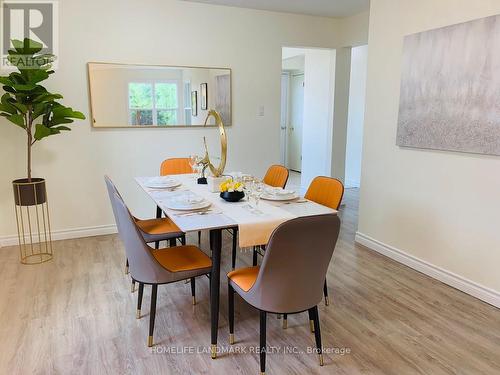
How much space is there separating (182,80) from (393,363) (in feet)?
11.2

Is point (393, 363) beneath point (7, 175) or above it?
beneath

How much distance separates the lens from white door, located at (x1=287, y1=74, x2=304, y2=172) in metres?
7.81

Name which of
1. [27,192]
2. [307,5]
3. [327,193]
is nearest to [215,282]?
[327,193]

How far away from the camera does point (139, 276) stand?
2221mm

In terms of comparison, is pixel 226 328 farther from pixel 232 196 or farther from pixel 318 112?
pixel 318 112

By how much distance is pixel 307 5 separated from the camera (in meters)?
4.37

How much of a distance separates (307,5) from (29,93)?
2970 millimetres

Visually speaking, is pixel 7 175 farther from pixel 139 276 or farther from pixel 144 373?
pixel 144 373

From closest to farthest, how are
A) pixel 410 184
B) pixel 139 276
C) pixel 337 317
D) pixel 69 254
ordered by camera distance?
1. pixel 139 276
2. pixel 337 317
3. pixel 410 184
4. pixel 69 254

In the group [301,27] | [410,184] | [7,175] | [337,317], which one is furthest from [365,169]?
[7,175]

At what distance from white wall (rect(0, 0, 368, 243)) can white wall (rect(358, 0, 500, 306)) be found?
138 cm

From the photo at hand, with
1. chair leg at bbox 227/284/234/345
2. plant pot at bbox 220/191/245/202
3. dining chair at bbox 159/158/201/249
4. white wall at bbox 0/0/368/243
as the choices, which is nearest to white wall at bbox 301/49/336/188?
white wall at bbox 0/0/368/243

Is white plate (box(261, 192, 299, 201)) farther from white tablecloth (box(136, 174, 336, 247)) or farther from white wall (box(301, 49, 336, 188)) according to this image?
white wall (box(301, 49, 336, 188))

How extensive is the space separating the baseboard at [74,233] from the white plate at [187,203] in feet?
6.68
